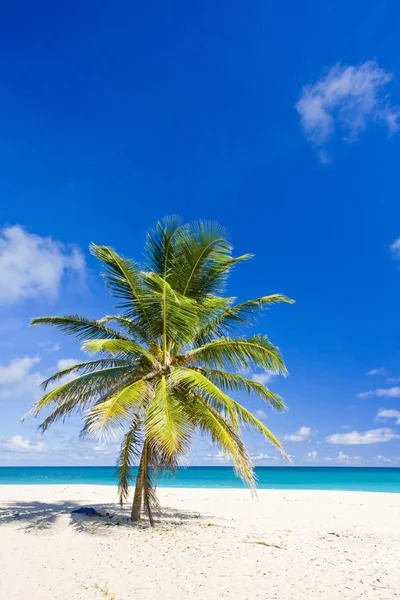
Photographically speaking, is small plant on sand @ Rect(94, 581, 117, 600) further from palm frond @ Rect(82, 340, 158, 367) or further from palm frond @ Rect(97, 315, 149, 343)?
palm frond @ Rect(97, 315, 149, 343)

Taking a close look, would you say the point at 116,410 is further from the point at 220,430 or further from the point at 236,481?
the point at 236,481

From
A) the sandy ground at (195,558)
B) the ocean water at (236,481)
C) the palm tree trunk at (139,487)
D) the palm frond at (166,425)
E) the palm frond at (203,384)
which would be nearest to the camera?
the sandy ground at (195,558)

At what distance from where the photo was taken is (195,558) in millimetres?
7465

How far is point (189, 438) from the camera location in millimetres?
8602

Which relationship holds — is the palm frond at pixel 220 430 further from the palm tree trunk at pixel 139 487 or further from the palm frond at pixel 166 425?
the palm tree trunk at pixel 139 487

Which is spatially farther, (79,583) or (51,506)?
(51,506)

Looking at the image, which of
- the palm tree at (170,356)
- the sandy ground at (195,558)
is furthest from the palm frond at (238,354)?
the sandy ground at (195,558)

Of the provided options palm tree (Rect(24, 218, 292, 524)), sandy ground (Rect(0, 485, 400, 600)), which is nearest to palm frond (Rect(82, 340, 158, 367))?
palm tree (Rect(24, 218, 292, 524))

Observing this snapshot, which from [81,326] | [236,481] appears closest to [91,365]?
[81,326]

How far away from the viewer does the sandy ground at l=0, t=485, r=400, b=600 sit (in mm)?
5934

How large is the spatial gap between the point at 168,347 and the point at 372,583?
585 cm

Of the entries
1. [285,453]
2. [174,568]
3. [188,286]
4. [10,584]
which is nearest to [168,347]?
[188,286]

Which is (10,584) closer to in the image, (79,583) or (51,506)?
(79,583)

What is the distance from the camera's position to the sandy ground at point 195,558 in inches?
234
